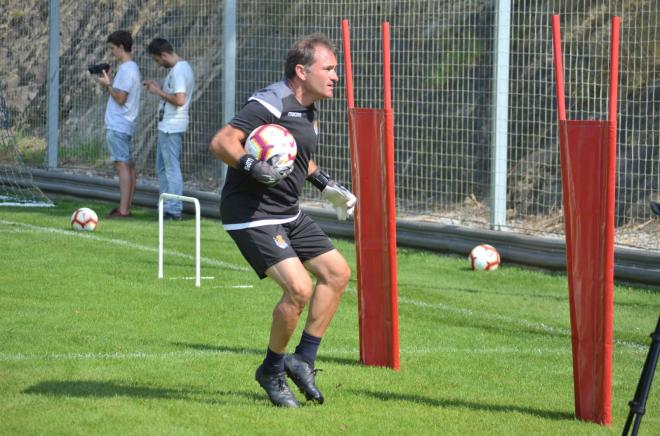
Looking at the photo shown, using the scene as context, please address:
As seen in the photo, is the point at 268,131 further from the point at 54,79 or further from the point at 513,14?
the point at 54,79

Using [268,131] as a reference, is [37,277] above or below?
below

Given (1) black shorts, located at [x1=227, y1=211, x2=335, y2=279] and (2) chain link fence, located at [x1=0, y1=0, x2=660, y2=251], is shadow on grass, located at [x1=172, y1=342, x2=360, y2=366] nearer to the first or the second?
(1) black shorts, located at [x1=227, y1=211, x2=335, y2=279]

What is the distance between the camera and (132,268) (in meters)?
12.5

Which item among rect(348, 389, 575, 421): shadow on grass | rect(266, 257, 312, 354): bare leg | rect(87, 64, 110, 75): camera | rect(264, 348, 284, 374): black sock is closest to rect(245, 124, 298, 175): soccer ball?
rect(266, 257, 312, 354): bare leg

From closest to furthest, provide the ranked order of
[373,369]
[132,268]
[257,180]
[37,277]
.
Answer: [257,180]
[373,369]
[37,277]
[132,268]

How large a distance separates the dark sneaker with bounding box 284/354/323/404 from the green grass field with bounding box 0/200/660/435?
0.40 feet

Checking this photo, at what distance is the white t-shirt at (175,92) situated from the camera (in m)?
16.4

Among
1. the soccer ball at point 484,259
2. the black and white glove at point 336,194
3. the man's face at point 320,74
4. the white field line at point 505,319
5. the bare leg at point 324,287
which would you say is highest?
the man's face at point 320,74

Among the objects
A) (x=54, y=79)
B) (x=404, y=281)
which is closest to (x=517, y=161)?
(x=404, y=281)

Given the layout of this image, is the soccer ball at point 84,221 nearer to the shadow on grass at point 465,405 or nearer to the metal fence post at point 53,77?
the metal fence post at point 53,77

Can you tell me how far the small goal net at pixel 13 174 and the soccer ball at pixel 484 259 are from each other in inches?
295

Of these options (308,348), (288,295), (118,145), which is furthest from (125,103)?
(288,295)

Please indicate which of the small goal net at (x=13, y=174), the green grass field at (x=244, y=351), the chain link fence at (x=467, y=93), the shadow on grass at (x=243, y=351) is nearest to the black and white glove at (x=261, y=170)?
the green grass field at (x=244, y=351)

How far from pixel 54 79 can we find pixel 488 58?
9393 mm
